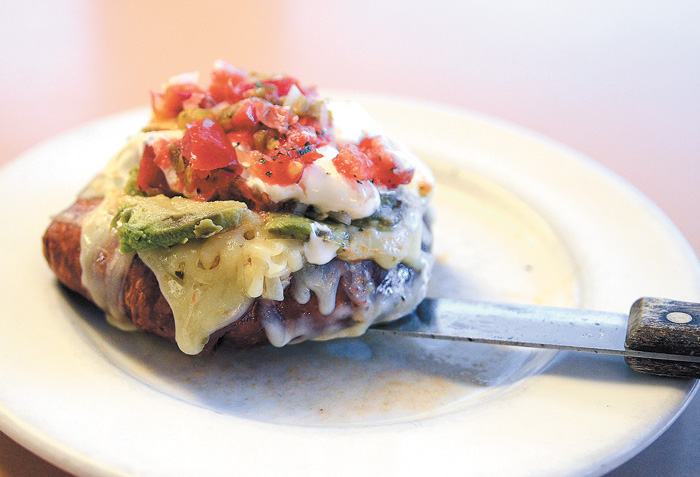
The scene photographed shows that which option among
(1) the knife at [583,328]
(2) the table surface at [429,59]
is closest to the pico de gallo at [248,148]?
(1) the knife at [583,328]

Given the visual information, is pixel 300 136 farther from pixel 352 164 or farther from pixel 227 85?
pixel 227 85

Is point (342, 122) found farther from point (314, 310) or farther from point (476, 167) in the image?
point (476, 167)

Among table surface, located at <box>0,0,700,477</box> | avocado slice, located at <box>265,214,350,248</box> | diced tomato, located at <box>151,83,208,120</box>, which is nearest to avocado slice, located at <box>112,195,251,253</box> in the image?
avocado slice, located at <box>265,214,350,248</box>

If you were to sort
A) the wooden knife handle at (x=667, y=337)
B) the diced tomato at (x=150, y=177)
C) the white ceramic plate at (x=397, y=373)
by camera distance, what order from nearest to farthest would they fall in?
the white ceramic plate at (x=397, y=373)
the wooden knife handle at (x=667, y=337)
the diced tomato at (x=150, y=177)

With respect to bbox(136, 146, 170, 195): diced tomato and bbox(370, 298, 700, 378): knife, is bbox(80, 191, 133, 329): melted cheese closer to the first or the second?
bbox(136, 146, 170, 195): diced tomato

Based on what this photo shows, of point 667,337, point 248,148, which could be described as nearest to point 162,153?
point 248,148

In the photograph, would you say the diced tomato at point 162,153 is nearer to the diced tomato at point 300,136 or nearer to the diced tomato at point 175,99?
the diced tomato at point 175,99
